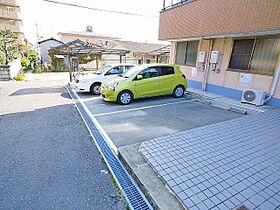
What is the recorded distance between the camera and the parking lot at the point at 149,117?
4332 mm

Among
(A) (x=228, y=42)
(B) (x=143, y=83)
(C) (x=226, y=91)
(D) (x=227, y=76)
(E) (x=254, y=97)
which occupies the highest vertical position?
Result: (A) (x=228, y=42)

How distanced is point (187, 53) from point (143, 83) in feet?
15.2

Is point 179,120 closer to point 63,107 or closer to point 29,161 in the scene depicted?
point 29,161

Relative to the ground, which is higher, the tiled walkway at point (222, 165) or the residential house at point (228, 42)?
the residential house at point (228, 42)

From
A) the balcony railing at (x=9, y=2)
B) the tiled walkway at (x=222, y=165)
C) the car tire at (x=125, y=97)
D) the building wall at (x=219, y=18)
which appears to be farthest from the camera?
the balcony railing at (x=9, y=2)

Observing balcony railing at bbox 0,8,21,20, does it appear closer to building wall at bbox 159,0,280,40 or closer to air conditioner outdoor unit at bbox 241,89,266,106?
building wall at bbox 159,0,280,40

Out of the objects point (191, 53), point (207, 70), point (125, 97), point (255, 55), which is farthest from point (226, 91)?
point (125, 97)

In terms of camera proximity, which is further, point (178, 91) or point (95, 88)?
point (95, 88)

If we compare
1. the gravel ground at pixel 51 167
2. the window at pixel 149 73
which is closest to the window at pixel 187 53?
the window at pixel 149 73

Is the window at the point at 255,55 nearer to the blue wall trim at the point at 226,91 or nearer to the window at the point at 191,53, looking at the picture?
the blue wall trim at the point at 226,91

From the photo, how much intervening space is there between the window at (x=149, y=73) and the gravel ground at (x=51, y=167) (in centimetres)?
331

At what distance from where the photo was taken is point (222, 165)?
9.09 ft

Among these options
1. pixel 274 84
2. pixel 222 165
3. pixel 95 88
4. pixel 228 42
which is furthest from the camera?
pixel 95 88

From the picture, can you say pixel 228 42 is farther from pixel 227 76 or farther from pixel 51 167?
pixel 51 167
